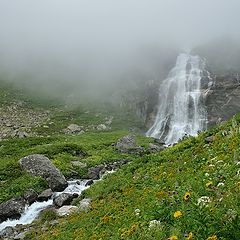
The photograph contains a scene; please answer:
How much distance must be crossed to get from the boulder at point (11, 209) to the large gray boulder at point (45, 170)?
18.1 feet

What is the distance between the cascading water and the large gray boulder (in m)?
41.4

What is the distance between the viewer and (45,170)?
3847 cm

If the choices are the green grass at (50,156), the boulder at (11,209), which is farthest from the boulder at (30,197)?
the boulder at (11,209)

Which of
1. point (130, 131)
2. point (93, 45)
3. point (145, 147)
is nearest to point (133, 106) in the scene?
point (130, 131)

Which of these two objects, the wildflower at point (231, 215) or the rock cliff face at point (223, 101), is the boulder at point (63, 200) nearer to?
the wildflower at point (231, 215)

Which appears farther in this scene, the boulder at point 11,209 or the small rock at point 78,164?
the small rock at point 78,164

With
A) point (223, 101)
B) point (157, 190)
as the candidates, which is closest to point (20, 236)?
point (157, 190)

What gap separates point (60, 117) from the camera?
319 ft

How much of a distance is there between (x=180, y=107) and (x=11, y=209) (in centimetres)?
6542

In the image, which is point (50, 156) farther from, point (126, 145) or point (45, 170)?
point (126, 145)

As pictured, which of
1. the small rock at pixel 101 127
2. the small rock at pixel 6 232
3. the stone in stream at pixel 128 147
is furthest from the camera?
the small rock at pixel 101 127

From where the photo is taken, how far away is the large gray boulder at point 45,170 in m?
36.1

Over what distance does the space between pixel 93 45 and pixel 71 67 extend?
3701cm

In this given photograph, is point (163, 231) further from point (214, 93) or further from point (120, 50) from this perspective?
point (120, 50)
